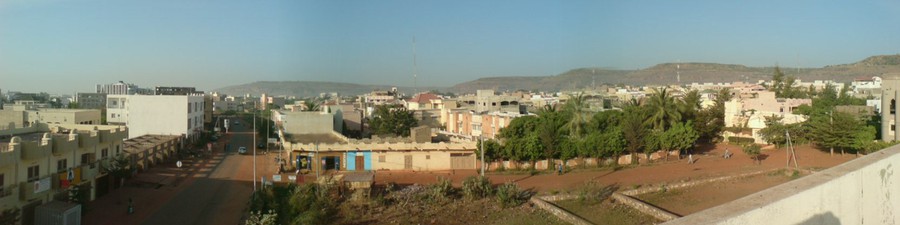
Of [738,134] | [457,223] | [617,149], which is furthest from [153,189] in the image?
[738,134]

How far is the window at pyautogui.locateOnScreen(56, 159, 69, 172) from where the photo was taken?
16469mm

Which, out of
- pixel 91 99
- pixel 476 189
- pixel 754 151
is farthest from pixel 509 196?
pixel 91 99

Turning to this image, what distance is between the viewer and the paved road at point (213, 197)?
54.7 ft

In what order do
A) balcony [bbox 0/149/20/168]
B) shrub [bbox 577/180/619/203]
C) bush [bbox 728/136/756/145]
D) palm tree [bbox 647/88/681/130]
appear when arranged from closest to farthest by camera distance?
1. balcony [bbox 0/149/20/168]
2. shrub [bbox 577/180/619/203]
3. palm tree [bbox 647/88/681/130]
4. bush [bbox 728/136/756/145]

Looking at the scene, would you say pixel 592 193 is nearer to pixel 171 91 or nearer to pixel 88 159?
pixel 88 159

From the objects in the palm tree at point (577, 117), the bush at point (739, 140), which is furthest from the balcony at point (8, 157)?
the bush at point (739, 140)

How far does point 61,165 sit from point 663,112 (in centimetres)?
2513

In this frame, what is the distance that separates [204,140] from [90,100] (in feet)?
193

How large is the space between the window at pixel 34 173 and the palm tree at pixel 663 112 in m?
24.9

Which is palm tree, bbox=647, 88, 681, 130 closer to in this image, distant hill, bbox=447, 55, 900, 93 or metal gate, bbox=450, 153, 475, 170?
metal gate, bbox=450, 153, 475, 170

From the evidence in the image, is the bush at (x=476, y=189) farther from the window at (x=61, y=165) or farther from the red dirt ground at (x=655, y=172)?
the window at (x=61, y=165)

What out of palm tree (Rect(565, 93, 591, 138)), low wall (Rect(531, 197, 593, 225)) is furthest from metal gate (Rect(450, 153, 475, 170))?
low wall (Rect(531, 197, 593, 225))

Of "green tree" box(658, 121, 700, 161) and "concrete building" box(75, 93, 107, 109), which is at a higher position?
"concrete building" box(75, 93, 107, 109)

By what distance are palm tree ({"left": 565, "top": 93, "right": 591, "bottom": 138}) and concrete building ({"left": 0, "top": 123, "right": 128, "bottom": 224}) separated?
1921 cm
